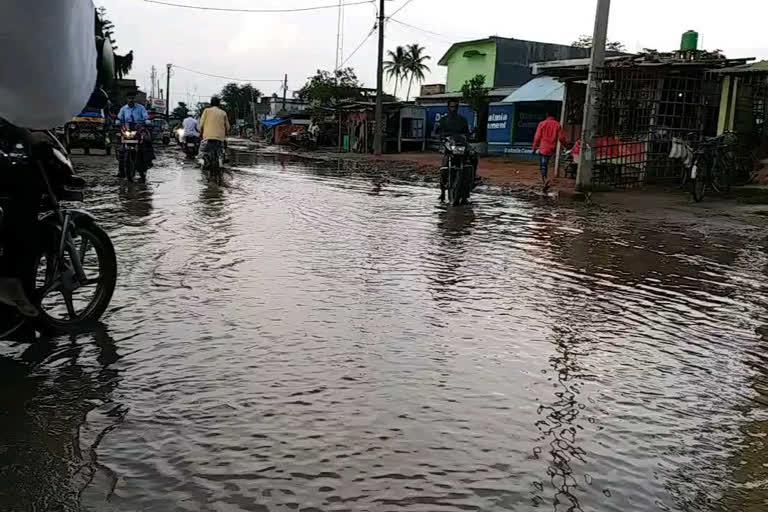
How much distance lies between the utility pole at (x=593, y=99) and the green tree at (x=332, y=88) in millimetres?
30881

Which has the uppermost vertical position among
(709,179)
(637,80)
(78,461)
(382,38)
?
(382,38)

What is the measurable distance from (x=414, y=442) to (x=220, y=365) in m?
1.31

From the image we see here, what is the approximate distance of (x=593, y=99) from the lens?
1544 cm

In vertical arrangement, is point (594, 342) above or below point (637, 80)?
below

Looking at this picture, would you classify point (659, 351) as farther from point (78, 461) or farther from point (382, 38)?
point (382, 38)

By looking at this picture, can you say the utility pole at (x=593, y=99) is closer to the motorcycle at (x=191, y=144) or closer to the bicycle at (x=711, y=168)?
the bicycle at (x=711, y=168)

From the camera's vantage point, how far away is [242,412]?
10.6 ft

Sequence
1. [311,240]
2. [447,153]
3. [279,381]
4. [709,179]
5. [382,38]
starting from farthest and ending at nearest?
[382,38] < [709,179] < [447,153] < [311,240] < [279,381]

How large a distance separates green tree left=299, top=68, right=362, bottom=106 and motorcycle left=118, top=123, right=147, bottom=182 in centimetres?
3221

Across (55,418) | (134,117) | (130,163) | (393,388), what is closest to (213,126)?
(134,117)

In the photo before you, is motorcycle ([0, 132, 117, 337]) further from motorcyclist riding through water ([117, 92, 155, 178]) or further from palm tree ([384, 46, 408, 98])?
palm tree ([384, 46, 408, 98])

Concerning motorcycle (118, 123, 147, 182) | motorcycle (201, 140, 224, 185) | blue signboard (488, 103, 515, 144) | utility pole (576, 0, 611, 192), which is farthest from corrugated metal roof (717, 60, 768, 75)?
blue signboard (488, 103, 515, 144)

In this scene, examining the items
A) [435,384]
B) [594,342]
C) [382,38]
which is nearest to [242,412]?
[435,384]

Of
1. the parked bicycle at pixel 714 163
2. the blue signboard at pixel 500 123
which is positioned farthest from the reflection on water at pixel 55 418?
the blue signboard at pixel 500 123
